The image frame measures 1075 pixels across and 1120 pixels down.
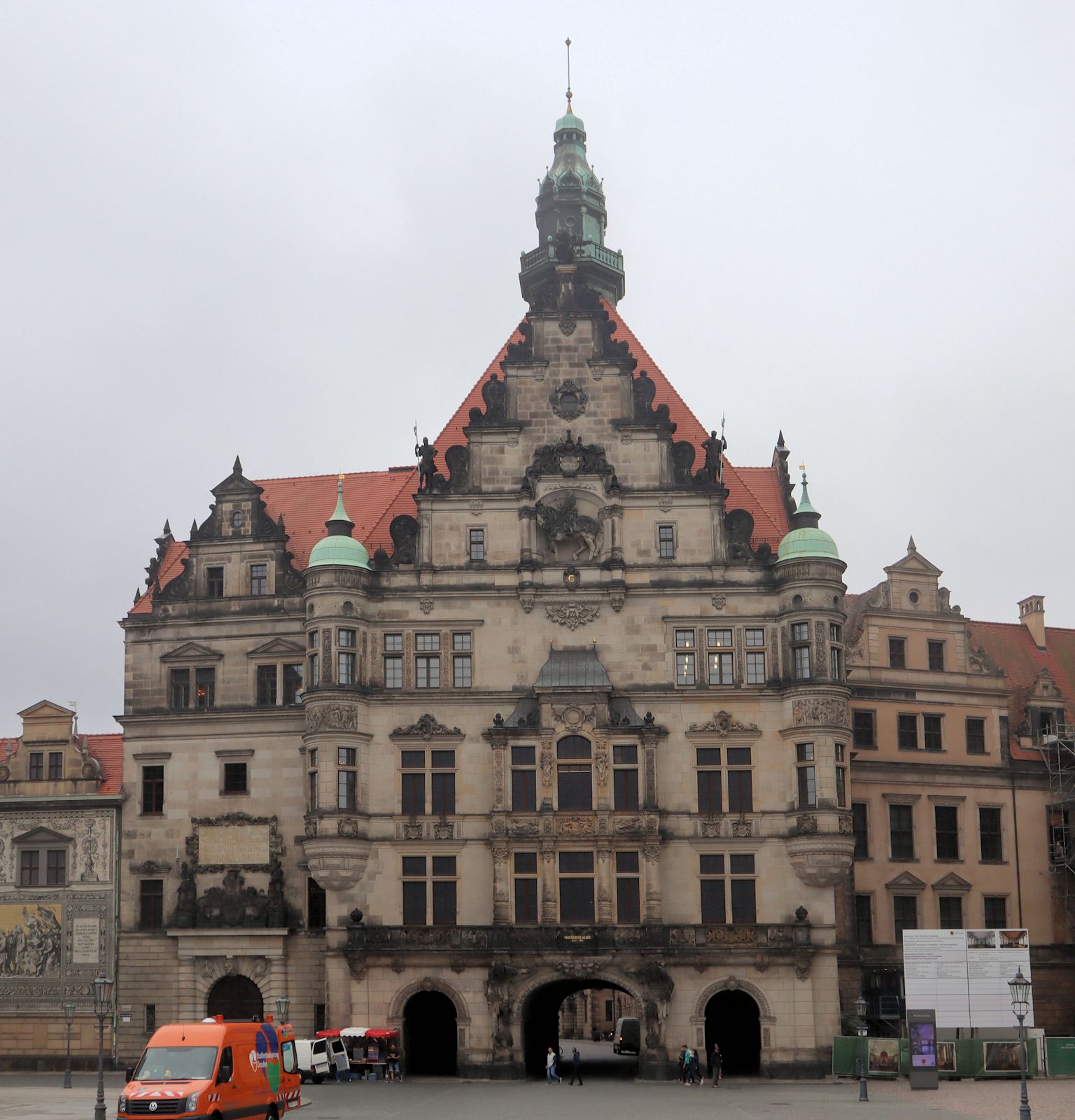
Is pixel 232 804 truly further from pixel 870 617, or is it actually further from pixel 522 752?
pixel 870 617

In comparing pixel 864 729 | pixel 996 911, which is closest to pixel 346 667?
pixel 864 729

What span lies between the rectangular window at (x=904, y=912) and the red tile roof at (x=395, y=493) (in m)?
15.3

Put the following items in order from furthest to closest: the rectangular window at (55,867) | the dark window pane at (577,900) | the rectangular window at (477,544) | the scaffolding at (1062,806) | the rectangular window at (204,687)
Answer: the scaffolding at (1062,806) < the rectangular window at (55,867) < the rectangular window at (204,687) < the rectangular window at (477,544) < the dark window pane at (577,900)

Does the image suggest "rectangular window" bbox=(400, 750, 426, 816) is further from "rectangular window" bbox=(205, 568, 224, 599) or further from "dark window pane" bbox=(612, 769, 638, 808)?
"rectangular window" bbox=(205, 568, 224, 599)

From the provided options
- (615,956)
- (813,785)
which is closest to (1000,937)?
(813,785)

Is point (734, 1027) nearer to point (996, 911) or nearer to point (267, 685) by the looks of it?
point (996, 911)

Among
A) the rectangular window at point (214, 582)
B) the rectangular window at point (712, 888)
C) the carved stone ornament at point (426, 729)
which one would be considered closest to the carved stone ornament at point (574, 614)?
the carved stone ornament at point (426, 729)

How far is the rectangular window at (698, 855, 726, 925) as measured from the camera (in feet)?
190

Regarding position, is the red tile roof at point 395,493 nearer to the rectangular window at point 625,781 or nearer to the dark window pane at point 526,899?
the rectangular window at point 625,781

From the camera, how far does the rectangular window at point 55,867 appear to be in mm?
63781

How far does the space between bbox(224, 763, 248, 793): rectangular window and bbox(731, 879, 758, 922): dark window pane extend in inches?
731

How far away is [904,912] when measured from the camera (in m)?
66.1

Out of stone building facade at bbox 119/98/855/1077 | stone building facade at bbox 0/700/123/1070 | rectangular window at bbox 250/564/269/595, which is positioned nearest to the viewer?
stone building facade at bbox 119/98/855/1077

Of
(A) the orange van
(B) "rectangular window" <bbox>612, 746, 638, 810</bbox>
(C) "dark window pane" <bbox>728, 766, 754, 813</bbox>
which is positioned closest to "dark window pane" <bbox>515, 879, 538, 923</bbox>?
(B) "rectangular window" <bbox>612, 746, 638, 810</bbox>
